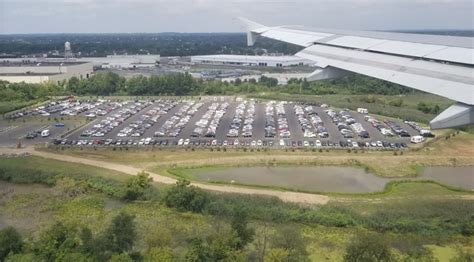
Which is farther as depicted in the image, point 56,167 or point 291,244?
point 56,167

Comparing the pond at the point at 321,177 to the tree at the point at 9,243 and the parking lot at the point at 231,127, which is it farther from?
the tree at the point at 9,243

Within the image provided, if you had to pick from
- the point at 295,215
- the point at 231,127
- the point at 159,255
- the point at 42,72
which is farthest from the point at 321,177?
the point at 42,72

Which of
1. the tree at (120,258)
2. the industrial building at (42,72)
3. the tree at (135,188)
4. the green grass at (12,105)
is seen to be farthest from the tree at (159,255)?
the industrial building at (42,72)

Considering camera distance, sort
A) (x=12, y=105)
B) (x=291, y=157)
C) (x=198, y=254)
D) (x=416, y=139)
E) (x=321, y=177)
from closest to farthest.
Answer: (x=198, y=254) → (x=321, y=177) → (x=291, y=157) → (x=416, y=139) → (x=12, y=105)

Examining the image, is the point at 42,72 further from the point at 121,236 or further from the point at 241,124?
the point at 121,236

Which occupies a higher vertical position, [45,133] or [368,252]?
[45,133]

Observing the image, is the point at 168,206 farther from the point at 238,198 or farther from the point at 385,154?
the point at 385,154

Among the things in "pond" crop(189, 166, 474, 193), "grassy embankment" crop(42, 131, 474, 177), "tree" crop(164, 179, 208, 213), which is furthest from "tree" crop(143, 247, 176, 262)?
"grassy embankment" crop(42, 131, 474, 177)

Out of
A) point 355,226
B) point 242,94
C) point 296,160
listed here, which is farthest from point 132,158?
point 242,94
